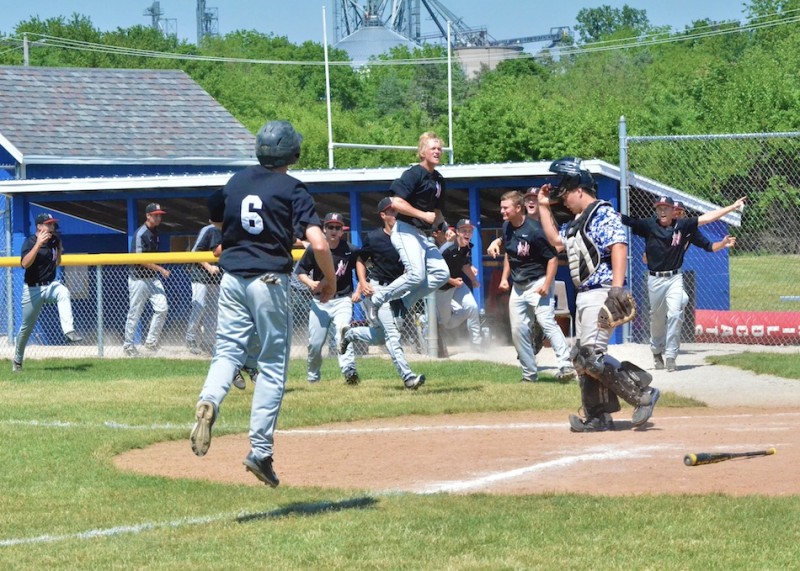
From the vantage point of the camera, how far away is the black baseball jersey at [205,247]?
17984 millimetres

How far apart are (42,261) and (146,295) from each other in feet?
8.58

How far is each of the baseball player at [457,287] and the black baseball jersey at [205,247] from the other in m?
2.95

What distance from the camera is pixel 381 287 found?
13570mm

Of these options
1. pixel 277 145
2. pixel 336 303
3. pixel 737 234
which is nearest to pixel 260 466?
pixel 277 145

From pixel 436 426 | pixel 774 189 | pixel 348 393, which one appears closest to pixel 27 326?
pixel 348 393

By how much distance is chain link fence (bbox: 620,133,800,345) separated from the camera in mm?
17844

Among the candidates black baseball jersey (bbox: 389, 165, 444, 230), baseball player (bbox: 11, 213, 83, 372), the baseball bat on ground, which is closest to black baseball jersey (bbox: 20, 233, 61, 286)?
baseball player (bbox: 11, 213, 83, 372)

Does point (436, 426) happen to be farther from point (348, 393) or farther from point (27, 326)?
point (27, 326)

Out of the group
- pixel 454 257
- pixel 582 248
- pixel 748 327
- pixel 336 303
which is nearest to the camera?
pixel 582 248

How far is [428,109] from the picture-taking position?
3590 inches

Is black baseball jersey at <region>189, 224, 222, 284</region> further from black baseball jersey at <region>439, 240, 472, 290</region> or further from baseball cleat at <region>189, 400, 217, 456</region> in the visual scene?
baseball cleat at <region>189, 400, 217, 456</region>

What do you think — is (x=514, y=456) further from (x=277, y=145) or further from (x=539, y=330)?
(x=539, y=330)

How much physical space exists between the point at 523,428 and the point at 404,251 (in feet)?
7.91

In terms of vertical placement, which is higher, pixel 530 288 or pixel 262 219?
pixel 262 219
